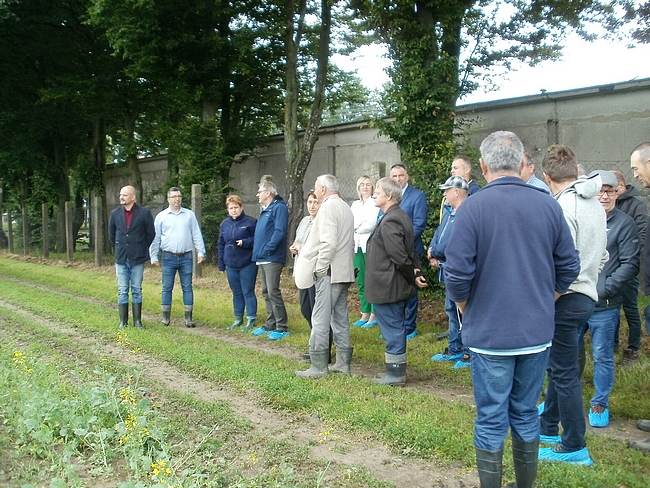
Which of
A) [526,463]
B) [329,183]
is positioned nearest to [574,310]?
[526,463]

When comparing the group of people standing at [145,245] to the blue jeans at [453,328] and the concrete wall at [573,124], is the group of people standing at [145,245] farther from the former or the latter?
the blue jeans at [453,328]

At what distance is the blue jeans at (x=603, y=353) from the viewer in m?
5.20

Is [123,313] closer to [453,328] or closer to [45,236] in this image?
[453,328]

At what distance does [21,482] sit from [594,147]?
1045cm

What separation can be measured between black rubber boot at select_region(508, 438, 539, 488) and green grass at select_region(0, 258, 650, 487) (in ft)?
0.91

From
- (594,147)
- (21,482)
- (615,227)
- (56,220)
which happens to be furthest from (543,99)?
(56,220)

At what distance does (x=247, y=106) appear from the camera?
844 inches

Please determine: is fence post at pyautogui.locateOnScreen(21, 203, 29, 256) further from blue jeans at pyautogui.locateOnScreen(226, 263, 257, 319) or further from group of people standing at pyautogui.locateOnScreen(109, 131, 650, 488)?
group of people standing at pyautogui.locateOnScreen(109, 131, 650, 488)

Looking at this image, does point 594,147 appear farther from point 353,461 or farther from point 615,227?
point 353,461

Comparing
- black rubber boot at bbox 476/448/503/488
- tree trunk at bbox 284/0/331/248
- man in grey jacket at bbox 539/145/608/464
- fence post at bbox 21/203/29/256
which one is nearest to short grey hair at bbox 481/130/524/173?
man in grey jacket at bbox 539/145/608/464

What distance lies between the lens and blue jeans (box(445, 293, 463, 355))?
23.5 ft

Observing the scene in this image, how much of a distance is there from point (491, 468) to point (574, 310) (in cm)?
124

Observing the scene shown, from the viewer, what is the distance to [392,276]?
6312 mm

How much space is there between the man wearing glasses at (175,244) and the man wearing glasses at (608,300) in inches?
249
